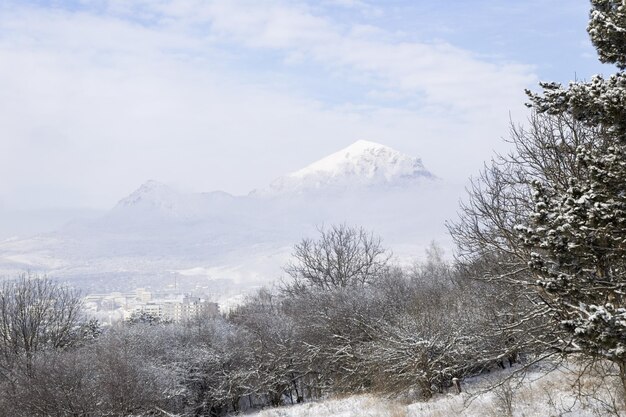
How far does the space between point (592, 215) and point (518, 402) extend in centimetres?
1250

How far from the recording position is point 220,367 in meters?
37.6

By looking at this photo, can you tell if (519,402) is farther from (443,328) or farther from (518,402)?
(443,328)

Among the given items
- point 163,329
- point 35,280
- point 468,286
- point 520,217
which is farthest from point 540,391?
point 35,280

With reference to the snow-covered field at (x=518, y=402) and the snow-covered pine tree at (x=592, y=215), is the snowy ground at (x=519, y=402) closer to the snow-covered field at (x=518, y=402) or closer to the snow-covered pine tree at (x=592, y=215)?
the snow-covered field at (x=518, y=402)

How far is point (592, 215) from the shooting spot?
7039mm

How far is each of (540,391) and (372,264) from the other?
103 ft

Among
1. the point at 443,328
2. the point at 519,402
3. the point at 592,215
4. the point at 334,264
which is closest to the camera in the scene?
the point at 592,215

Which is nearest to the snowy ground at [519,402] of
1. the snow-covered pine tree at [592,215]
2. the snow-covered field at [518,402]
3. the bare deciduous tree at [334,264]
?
the snow-covered field at [518,402]

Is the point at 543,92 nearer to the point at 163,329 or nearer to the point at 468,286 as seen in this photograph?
the point at 468,286

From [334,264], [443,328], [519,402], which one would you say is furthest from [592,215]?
[334,264]

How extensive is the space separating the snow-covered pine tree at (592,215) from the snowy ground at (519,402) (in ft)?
15.4

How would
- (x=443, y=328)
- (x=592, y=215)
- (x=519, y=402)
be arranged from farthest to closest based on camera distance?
1. (x=443, y=328)
2. (x=519, y=402)
3. (x=592, y=215)

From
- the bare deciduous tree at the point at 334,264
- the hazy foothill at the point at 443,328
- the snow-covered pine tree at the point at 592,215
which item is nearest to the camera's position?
the snow-covered pine tree at the point at 592,215

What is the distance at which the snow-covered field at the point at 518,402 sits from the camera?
48.9 ft
